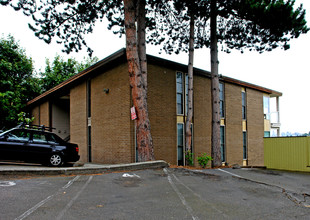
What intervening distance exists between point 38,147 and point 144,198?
6.96m

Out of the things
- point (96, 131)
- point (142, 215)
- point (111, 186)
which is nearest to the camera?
point (142, 215)

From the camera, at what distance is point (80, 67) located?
36.6 m

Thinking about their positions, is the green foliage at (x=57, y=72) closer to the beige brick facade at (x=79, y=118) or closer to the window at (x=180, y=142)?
the beige brick facade at (x=79, y=118)

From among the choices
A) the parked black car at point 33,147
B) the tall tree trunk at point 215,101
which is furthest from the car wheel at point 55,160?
the tall tree trunk at point 215,101

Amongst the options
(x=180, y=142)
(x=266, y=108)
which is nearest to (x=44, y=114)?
(x=180, y=142)

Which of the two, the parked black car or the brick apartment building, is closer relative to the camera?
the parked black car

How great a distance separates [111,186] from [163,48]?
10.5 meters

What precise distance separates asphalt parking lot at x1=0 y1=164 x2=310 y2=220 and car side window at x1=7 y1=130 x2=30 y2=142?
3.53 metres

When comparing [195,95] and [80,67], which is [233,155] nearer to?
[195,95]

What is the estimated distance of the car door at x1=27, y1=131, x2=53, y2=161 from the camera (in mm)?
10961

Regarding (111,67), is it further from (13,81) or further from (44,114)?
(13,81)

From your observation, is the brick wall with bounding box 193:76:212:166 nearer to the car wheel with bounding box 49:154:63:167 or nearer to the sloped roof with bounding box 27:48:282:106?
the sloped roof with bounding box 27:48:282:106

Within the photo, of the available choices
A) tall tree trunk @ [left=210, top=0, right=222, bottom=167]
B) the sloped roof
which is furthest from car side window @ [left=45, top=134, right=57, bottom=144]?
tall tree trunk @ [left=210, top=0, right=222, bottom=167]

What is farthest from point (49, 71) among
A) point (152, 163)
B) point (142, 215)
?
point (142, 215)
